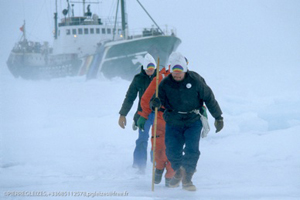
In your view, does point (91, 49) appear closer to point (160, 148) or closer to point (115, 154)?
point (115, 154)

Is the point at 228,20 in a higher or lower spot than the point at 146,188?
higher

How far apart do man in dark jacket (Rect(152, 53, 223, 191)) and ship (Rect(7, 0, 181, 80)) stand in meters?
15.4

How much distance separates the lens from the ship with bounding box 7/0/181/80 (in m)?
22.6

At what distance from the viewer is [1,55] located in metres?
53.1

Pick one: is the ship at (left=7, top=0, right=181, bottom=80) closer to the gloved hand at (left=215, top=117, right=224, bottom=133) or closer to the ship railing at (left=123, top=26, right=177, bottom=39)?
the ship railing at (left=123, top=26, right=177, bottom=39)

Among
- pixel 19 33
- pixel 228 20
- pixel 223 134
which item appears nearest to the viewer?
pixel 223 134

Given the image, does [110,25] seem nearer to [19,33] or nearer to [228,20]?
[19,33]

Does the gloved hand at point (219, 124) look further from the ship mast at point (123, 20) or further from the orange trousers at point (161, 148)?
the ship mast at point (123, 20)

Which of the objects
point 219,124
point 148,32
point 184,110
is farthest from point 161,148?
point 148,32

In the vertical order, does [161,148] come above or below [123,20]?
below

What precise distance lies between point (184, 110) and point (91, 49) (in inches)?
896

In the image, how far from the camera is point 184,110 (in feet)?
13.3

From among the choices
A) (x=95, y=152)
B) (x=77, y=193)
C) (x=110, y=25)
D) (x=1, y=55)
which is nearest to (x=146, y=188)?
(x=77, y=193)

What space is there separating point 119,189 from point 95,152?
281cm
